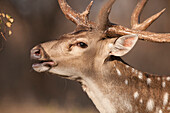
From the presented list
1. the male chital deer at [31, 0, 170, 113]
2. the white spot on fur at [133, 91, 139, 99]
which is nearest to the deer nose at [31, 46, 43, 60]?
the male chital deer at [31, 0, 170, 113]

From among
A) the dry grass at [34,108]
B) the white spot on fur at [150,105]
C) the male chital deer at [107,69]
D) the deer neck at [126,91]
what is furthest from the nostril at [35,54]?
the dry grass at [34,108]

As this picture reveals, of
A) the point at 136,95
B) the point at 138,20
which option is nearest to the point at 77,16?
the point at 138,20

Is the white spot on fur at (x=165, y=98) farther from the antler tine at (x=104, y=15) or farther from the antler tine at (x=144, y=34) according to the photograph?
the antler tine at (x=104, y=15)

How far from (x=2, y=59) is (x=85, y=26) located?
6310mm

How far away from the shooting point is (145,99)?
4234mm

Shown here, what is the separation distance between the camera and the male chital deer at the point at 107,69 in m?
4.21

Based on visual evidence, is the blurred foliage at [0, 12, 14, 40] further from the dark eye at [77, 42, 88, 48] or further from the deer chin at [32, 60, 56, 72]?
the dark eye at [77, 42, 88, 48]

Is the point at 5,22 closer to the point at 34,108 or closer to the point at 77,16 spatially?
the point at 77,16

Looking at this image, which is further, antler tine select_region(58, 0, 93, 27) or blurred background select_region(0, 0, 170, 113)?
blurred background select_region(0, 0, 170, 113)

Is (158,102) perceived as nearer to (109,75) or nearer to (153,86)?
(153,86)

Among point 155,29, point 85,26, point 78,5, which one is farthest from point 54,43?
point 155,29

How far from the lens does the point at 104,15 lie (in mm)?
4445

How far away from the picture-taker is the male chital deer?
4.21 m

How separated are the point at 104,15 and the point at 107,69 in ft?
2.41
